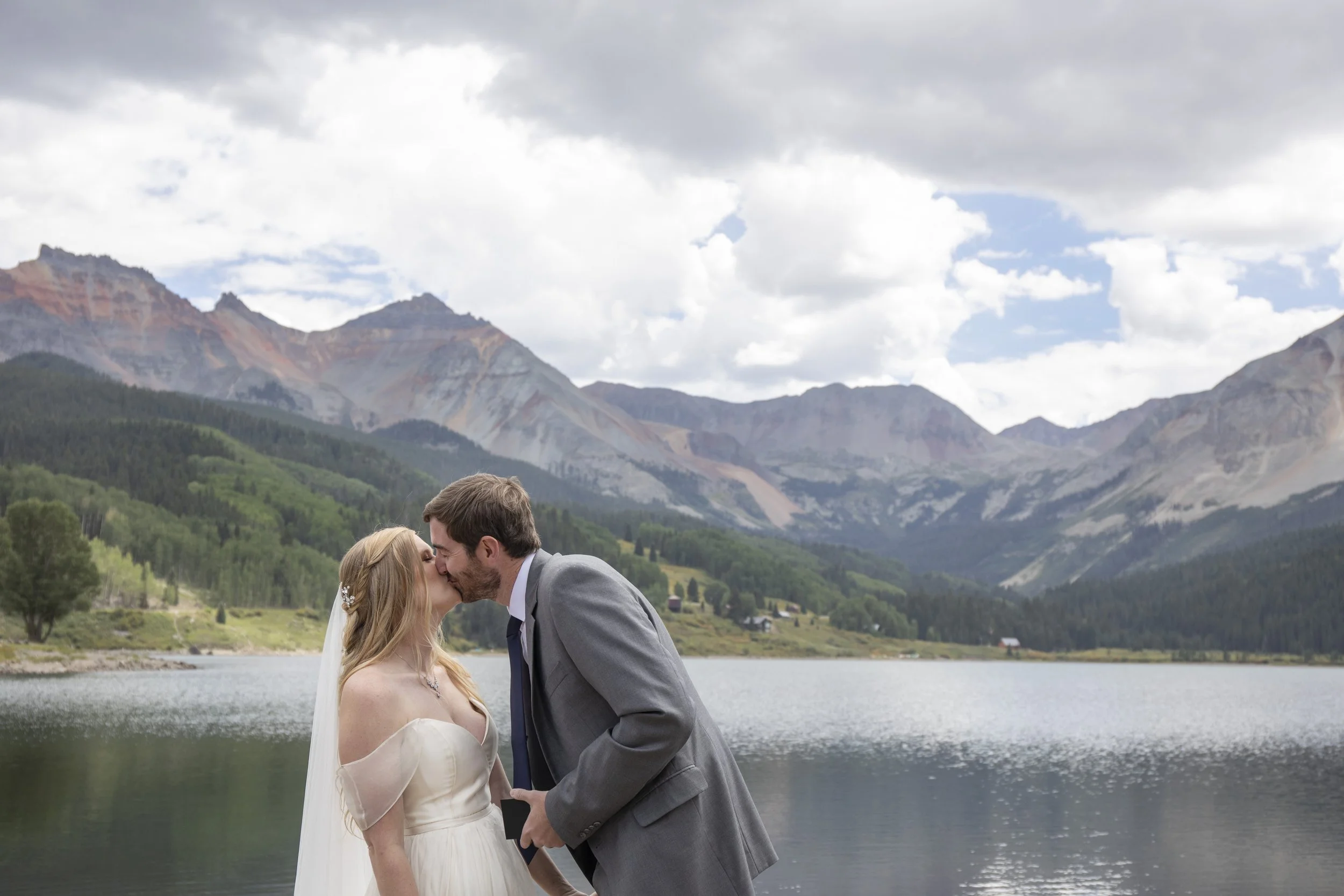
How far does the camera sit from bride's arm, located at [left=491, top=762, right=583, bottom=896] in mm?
6703

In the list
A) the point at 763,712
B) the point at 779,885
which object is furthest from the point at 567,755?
the point at 763,712

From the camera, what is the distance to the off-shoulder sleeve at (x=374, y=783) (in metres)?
6.15

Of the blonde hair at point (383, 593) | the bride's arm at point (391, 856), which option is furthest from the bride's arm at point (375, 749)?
the blonde hair at point (383, 593)

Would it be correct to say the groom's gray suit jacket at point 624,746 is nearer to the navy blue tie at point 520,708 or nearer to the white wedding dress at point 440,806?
the navy blue tie at point 520,708

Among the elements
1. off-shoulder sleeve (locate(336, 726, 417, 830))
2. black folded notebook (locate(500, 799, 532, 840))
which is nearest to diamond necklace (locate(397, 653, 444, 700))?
off-shoulder sleeve (locate(336, 726, 417, 830))

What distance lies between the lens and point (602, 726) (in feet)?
18.9

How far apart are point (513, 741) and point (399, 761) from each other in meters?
0.85

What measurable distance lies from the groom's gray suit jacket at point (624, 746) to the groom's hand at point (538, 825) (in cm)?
7

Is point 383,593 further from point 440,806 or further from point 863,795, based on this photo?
point 863,795

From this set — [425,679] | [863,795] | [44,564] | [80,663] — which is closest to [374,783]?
[425,679]

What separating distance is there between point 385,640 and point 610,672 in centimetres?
149

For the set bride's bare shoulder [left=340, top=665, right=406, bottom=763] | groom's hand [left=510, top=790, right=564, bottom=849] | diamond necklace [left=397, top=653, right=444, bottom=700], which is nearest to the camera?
groom's hand [left=510, top=790, right=564, bottom=849]

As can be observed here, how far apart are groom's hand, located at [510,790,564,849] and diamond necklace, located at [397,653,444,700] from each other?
99 centimetres

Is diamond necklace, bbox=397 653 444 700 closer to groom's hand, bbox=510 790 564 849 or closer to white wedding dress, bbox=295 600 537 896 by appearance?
white wedding dress, bbox=295 600 537 896
